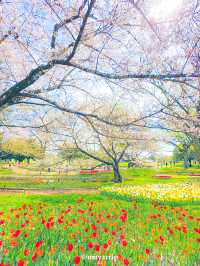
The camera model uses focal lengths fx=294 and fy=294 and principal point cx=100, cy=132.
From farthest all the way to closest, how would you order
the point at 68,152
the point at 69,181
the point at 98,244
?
the point at 68,152 < the point at 69,181 < the point at 98,244

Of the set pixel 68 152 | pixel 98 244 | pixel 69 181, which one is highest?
pixel 68 152

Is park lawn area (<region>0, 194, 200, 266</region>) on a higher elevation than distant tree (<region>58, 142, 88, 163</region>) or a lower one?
lower

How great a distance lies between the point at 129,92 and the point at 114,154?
1891 cm

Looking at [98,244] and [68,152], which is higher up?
[68,152]

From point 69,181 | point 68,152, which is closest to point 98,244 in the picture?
point 69,181

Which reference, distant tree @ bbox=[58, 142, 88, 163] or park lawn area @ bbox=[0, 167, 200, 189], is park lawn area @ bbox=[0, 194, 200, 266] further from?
distant tree @ bbox=[58, 142, 88, 163]

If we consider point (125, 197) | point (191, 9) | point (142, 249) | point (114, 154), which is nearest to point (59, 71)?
point (191, 9)

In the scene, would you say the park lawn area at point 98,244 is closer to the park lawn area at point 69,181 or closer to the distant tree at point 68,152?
the park lawn area at point 69,181

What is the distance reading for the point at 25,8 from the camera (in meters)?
6.04

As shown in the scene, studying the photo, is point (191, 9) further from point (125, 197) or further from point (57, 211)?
point (125, 197)

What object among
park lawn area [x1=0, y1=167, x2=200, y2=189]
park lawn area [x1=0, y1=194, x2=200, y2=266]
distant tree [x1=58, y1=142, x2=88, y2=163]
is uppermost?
distant tree [x1=58, y1=142, x2=88, y2=163]

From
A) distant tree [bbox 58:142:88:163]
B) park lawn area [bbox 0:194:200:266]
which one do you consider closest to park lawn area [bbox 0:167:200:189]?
distant tree [bbox 58:142:88:163]

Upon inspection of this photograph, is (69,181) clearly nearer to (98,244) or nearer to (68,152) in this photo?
(68,152)

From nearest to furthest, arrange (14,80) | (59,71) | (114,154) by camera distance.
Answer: (59,71), (14,80), (114,154)
